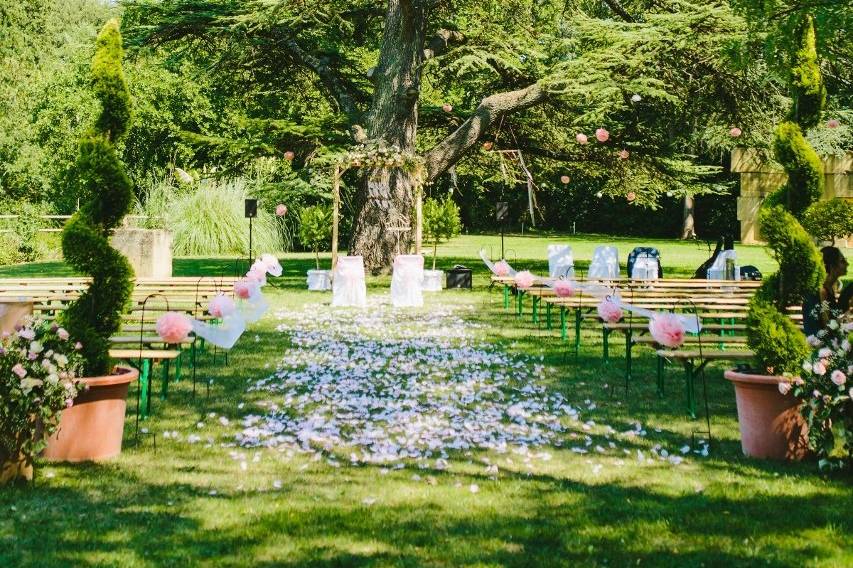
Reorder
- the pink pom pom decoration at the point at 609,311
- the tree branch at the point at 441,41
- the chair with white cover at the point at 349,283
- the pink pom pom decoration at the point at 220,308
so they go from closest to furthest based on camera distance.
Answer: the pink pom pom decoration at the point at 220,308, the pink pom pom decoration at the point at 609,311, the chair with white cover at the point at 349,283, the tree branch at the point at 441,41

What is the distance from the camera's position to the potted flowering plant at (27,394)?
5.11 meters

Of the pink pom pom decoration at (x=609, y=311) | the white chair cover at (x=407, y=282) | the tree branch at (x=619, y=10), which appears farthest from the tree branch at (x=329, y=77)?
the pink pom pom decoration at (x=609, y=311)

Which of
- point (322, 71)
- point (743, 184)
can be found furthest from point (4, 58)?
point (743, 184)

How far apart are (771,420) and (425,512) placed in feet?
8.11

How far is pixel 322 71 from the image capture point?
23.1 metres

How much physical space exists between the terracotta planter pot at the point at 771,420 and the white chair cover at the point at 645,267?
12414mm

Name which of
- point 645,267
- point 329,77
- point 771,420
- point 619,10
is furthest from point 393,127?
point 771,420

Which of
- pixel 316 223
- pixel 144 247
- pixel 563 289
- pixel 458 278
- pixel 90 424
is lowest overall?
pixel 90 424

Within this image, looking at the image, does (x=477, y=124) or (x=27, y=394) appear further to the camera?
(x=477, y=124)

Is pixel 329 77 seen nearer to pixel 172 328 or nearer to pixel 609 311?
pixel 609 311

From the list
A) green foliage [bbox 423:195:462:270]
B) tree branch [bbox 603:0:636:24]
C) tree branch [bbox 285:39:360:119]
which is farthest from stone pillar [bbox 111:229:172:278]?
green foliage [bbox 423:195:462:270]

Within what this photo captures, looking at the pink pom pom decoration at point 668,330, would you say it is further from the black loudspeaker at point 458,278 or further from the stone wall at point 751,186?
the stone wall at point 751,186

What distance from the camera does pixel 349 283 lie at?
1647 centimetres

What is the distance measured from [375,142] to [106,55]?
14.9 meters
